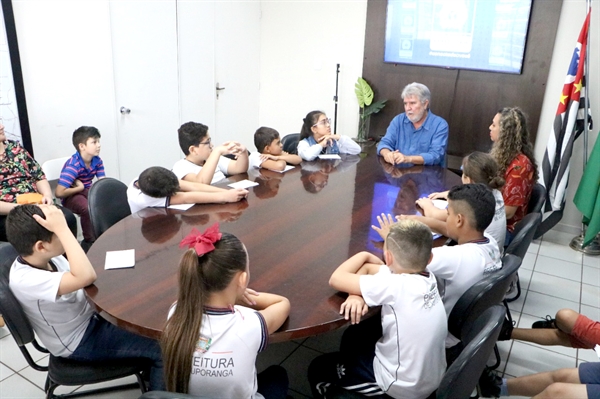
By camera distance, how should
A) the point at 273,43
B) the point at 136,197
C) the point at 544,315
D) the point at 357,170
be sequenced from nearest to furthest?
1. the point at 136,197
2. the point at 544,315
3. the point at 357,170
4. the point at 273,43

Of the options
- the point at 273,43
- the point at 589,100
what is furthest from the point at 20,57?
the point at 589,100

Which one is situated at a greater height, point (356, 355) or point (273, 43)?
point (273, 43)

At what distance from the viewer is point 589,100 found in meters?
4.22

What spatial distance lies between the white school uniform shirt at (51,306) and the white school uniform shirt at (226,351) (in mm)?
653

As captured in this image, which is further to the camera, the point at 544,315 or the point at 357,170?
the point at 357,170

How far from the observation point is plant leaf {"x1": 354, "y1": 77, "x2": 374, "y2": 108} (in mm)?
5023

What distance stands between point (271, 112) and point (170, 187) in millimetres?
3654

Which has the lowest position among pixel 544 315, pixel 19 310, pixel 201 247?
pixel 544 315

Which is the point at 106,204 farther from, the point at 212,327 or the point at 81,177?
the point at 212,327

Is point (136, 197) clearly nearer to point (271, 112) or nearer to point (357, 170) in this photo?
point (357, 170)

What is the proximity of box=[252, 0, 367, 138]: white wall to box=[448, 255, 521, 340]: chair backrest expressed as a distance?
3.70 m

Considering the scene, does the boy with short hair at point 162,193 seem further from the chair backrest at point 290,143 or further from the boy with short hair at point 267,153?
the chair backrest at point 290,143

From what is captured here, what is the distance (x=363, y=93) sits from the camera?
16.5ft

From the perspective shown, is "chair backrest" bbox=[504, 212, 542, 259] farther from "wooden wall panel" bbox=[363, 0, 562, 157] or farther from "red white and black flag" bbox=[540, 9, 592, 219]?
"wooden wall panel" bbox=[363, 0, 562, 157]
